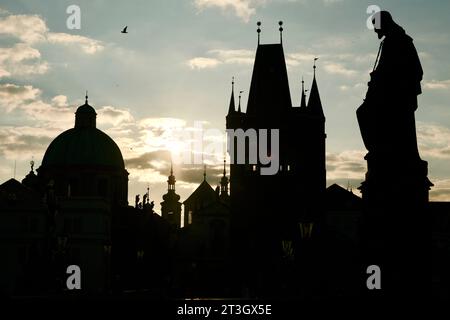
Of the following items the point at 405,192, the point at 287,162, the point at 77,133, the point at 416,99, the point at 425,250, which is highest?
the point at 77,133

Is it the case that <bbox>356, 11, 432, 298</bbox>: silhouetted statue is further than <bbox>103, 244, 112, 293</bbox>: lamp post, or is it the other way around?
<bbox>103, 244, 112, 293</bbox>: lamp post

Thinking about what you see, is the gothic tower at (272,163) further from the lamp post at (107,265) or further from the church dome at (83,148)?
the church dome at (83,148)

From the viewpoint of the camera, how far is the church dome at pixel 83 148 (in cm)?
10981

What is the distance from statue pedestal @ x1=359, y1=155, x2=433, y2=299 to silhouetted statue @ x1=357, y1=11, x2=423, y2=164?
0.38m

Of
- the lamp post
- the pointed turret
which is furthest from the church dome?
the pointed turret

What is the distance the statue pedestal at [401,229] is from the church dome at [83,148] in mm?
99011

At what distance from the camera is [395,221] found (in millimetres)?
12266

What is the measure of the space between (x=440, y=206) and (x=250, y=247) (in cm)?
2281

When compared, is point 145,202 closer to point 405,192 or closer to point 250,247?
point 250,247

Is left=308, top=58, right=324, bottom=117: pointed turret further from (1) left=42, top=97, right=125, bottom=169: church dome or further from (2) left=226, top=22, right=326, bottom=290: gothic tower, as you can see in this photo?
(1) left=42, top=97, right=125, bottom=169: church dome

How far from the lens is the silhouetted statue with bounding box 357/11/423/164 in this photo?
12836 millimetres

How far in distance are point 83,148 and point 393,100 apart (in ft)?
329

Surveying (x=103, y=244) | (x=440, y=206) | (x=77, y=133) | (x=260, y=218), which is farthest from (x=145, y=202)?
(x=440, y=206)

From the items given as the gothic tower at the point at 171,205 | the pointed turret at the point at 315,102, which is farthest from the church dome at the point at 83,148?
the pointed turret at the point at 315,102
